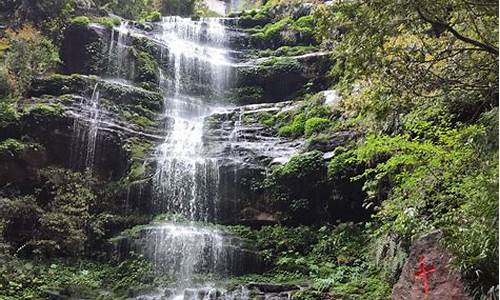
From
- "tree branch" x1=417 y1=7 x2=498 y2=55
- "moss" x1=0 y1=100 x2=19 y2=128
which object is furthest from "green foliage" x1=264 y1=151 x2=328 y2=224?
"tree branch" x1=417 y1=7 x2=498 y2=55

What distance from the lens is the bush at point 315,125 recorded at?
13.5 meters

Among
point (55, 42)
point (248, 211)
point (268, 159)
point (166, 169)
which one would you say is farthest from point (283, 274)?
point (55, 42)

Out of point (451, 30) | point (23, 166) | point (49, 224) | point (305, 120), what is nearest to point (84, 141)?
point (23, 166)

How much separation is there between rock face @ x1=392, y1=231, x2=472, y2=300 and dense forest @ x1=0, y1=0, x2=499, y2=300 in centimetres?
3

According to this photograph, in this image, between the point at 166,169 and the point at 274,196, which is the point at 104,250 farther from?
the point at 274,196

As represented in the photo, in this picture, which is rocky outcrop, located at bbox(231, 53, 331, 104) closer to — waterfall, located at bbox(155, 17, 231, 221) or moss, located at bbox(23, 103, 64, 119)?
waterfall, located at bbox(155, 17, 231, 221)

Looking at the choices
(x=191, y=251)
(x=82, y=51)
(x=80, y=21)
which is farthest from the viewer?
(x=80, y=21)

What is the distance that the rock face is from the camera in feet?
17.0

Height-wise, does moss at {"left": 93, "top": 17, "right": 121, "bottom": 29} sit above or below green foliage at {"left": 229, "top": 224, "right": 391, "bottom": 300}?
above

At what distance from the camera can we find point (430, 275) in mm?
5500

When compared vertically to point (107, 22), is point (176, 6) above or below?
above

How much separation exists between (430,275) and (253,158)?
7967 mm

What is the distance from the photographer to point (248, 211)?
12.5 meters

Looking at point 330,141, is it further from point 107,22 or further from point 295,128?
point 107,22
